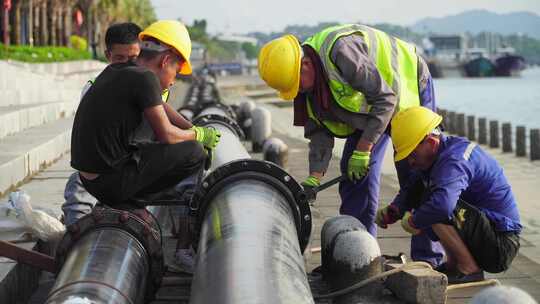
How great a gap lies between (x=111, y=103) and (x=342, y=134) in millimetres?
2103

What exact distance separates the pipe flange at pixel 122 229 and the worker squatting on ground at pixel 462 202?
1.66 metres

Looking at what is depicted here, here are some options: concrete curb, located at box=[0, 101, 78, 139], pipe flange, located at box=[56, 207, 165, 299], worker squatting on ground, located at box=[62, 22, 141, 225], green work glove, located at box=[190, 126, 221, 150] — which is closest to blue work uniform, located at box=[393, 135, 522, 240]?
green work glove, located at box=[190, 126, 221, 150]

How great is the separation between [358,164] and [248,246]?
92.6 inches

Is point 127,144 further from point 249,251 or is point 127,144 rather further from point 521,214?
point 521,214

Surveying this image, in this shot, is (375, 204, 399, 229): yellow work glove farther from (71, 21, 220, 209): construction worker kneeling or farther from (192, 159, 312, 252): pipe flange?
(71, 21, 220, 209): construction worker kneeling

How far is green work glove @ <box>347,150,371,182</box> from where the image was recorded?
7.20 meters

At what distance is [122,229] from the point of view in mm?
5703

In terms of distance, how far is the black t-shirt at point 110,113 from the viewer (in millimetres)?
6023

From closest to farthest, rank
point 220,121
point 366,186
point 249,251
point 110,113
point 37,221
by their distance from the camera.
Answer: point 249,251
point 110,113
point 37,221
point 366,186
point 220,121

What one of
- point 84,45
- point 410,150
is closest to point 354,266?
point 410,150

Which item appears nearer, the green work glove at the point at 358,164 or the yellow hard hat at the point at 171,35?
the yellow hard hat at the point at 171,35

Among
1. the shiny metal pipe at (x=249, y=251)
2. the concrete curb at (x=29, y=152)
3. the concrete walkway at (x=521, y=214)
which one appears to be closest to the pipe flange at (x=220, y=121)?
the concrete walkway at (x=521, y=214)

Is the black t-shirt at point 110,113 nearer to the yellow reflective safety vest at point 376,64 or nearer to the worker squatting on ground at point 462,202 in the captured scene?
the yellow reflective safety vest at point 376,64

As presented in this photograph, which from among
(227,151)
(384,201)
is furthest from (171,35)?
(384,201)
